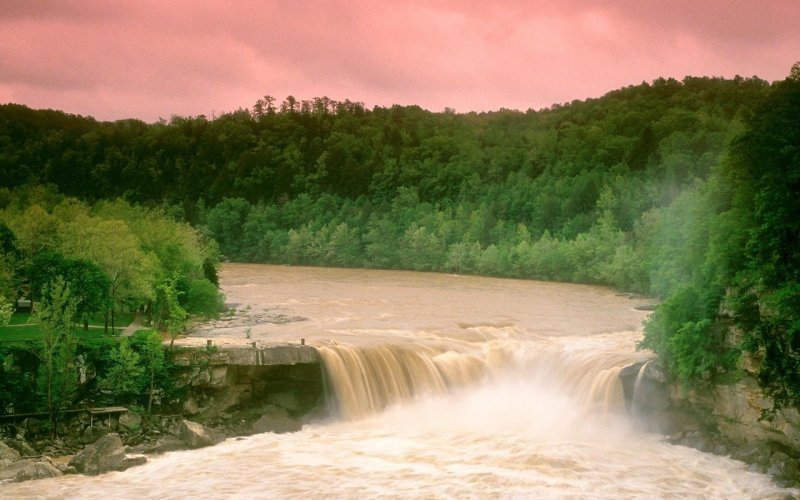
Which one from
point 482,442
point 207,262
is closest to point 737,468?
point 482,442

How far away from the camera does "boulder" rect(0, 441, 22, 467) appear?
25614 mm

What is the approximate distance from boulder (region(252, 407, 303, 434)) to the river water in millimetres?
605

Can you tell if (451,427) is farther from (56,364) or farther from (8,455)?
(8,455)

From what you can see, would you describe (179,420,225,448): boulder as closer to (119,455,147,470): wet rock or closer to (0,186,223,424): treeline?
(119,455,147,470): wet rock

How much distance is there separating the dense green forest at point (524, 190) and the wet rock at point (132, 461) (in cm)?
2111

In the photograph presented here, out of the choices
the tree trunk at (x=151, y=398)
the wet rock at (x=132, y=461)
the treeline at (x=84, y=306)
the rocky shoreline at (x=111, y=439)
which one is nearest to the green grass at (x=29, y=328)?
the treeline at (x=84, y=306)

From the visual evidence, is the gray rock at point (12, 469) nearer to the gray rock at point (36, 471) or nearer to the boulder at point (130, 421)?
the gray rock at point (36, 471)

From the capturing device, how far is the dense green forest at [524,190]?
2806cm

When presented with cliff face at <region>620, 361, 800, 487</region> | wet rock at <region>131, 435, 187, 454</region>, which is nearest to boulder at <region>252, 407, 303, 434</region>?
wet rock at <region>131, 435, 187, 454</region>

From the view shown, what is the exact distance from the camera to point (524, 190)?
115m

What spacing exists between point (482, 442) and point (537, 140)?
128m

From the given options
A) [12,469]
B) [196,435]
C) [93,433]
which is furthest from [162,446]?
[12,469]

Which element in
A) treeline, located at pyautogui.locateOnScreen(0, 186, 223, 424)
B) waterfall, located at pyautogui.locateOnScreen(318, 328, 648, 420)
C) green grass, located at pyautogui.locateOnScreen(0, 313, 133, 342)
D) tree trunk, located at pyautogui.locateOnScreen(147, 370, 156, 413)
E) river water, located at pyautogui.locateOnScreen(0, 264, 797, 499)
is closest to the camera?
river water, located at pyautogui.locateOnScreen(0, 264, 797, 499)

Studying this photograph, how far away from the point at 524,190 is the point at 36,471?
96952 mm
